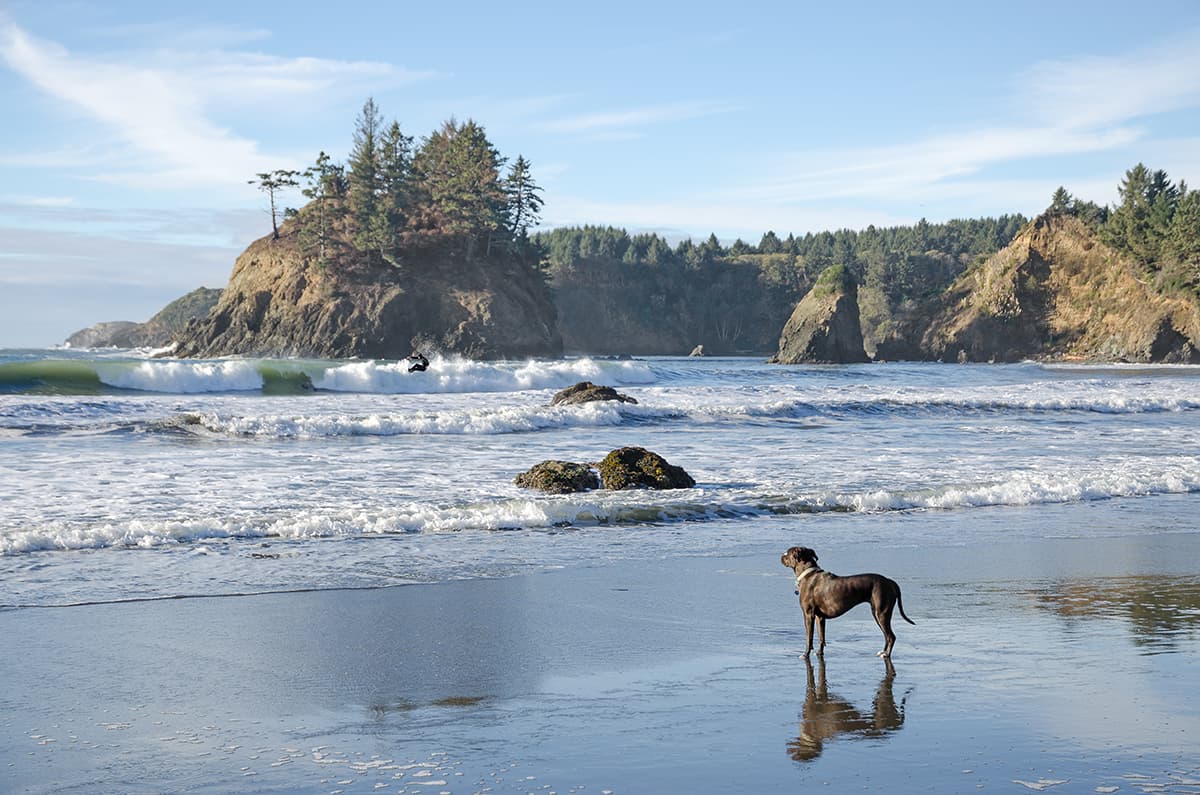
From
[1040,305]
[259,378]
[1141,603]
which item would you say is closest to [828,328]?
[1040,305]

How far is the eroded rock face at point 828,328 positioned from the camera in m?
96.7

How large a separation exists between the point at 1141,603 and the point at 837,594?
128 inches

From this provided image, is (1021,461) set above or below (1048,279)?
below

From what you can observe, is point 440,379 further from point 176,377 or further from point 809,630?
point 809,630

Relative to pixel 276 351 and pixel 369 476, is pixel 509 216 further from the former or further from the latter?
pixel 369 476

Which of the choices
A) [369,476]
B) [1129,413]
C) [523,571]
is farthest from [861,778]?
[1129,413]

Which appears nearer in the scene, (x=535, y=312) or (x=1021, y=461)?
(x=1021, y=461)

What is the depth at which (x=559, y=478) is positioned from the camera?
15.6 m

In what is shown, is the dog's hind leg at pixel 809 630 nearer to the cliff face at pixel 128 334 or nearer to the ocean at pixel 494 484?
the ocean at pixel 494 484

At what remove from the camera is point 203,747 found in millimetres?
5246

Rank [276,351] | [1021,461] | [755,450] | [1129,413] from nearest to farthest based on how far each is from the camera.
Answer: [1021,461]
[755,450]
[1129,413]
[276,351]

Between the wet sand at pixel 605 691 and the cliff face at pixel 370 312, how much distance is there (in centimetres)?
8801

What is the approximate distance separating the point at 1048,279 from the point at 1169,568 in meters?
106

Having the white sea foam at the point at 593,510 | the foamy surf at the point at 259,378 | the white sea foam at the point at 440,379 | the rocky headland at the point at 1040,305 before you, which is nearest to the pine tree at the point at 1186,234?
the rocky headland at the point at 1040,305
